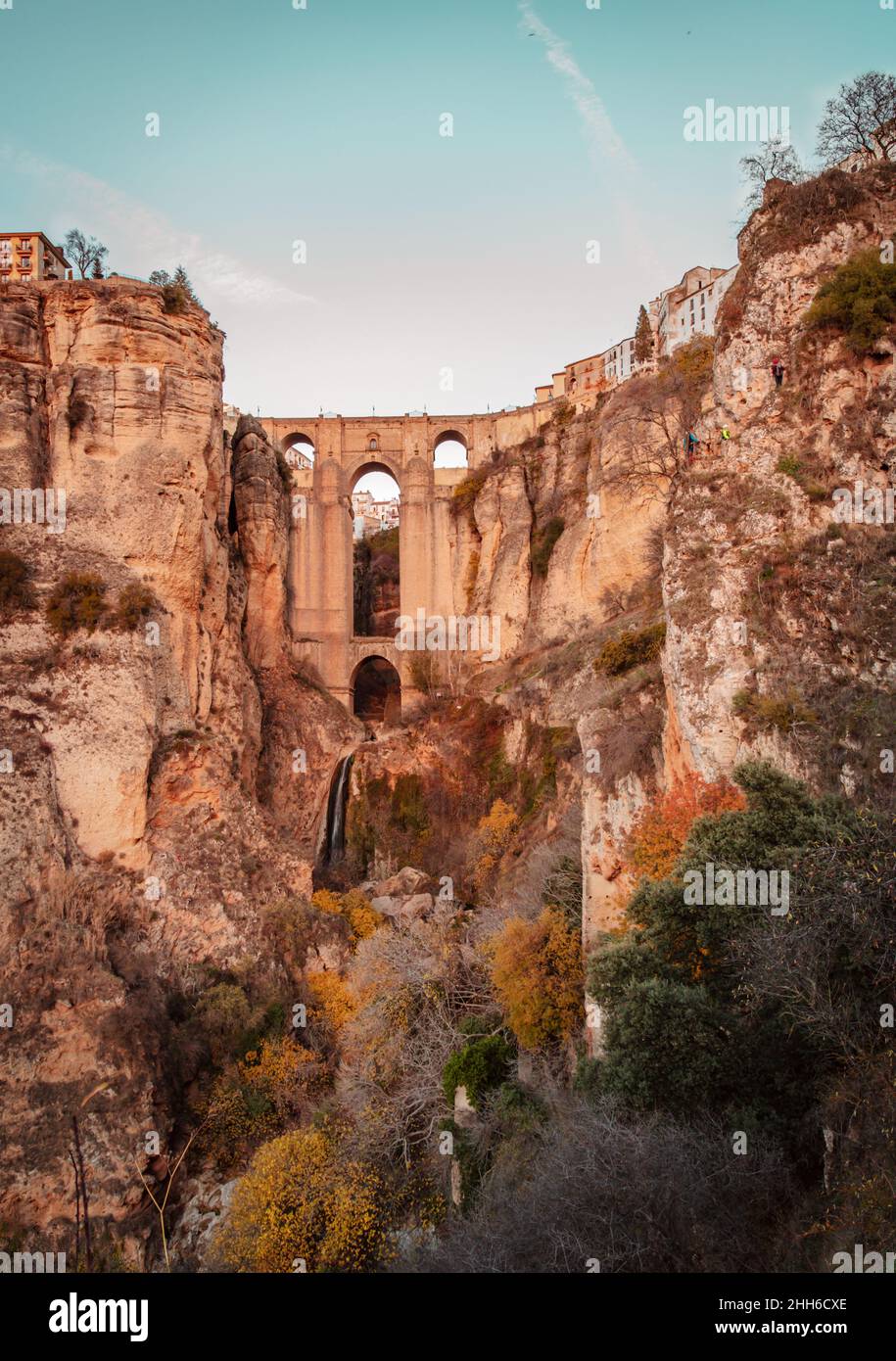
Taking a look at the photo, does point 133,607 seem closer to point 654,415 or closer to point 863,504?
point 654,415

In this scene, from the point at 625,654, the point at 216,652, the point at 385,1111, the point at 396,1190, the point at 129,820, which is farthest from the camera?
the point at 216,652

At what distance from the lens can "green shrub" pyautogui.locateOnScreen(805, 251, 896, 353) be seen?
43.9 feet

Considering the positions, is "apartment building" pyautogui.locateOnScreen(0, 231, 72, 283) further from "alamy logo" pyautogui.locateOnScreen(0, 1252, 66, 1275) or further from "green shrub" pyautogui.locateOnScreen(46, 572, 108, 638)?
"alamy logo" pyautogui.locateOnScreen(0, 1252, 66, 1275)

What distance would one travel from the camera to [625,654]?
64.6 feet

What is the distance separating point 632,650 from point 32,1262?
17.1m

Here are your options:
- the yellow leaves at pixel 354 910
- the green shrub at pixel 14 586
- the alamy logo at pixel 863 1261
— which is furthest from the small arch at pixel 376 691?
the alamy logo at pixel 863 1261

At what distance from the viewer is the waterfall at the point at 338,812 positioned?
34.0 meters

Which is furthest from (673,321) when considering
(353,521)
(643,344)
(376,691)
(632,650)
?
(632,650)

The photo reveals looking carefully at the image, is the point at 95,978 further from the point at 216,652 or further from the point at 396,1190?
the point at 216,652

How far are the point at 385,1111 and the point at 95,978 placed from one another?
7747 mm

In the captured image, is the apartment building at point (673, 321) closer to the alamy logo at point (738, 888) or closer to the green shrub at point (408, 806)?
the green shrub at point (408, 806)

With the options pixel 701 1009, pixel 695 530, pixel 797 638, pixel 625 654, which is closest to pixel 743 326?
pixel 695 530

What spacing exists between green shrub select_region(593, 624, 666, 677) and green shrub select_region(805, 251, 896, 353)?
7.06 m
